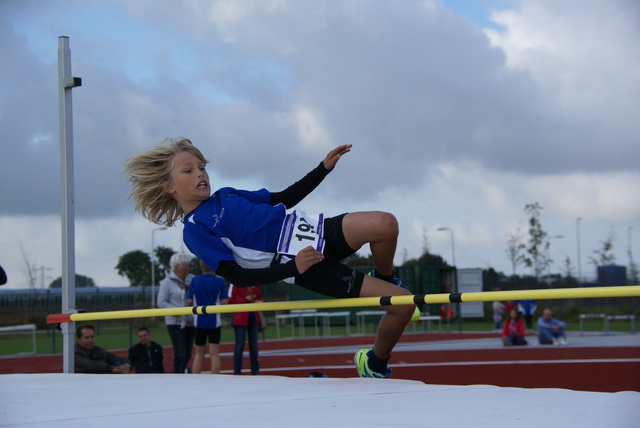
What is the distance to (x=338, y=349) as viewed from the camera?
13.5 meters

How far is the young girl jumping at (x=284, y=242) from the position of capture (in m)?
3.30

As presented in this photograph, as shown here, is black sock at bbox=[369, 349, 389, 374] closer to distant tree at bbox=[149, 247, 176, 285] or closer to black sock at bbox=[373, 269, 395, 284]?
black sock at bbox=[373, 269, 395, 284]

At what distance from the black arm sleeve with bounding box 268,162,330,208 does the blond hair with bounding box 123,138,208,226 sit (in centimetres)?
42

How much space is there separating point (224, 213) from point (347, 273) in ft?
2.05

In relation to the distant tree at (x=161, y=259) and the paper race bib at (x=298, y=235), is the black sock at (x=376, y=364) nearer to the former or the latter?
the paper race bib at (x=298, y=235)

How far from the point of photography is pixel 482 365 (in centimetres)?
947

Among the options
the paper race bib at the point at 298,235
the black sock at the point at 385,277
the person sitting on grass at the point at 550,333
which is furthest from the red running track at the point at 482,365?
the paper race bib at the point at 298,235

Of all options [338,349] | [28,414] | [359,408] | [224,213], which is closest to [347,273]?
[224,213]

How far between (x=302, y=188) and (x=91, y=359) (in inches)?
175

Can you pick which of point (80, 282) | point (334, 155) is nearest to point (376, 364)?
point (334, 155)

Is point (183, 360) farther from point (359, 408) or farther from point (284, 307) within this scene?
point (359, 408)

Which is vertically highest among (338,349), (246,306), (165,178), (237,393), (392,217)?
(165,178)

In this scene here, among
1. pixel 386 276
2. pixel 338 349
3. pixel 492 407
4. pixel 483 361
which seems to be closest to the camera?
pixel 492 407

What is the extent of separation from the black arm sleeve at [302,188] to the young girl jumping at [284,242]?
0.68ft
